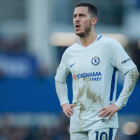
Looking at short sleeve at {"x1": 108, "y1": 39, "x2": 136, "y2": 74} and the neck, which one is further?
the neck

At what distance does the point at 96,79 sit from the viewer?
7.45 metres

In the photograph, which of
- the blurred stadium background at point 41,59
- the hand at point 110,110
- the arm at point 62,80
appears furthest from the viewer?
the blurred stadium background at point 41,59

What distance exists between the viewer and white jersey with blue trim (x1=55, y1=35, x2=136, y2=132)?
24.2ft

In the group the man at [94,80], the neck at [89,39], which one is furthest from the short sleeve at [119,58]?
the neck at [89,39]

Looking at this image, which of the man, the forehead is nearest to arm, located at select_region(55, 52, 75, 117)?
the man

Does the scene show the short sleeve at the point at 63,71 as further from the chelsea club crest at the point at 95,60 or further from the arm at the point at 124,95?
the arm at the point at 124,95

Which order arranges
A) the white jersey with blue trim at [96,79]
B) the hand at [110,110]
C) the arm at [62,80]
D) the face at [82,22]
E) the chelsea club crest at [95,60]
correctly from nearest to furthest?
1. the hand at [110,110]
2. the white jersey with blue trim at [96,79]
3. the chelsea club crest at [95,60]
4. the face at [82,22]
5. the arm at [62,80]

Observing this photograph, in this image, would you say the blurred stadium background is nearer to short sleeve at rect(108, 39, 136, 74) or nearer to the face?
the face

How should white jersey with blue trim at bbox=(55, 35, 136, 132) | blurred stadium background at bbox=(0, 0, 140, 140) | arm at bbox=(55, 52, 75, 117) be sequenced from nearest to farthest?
white jersey with blue trim at bbox=(55, 35, 136, 132) → arm at bbox=(55, 52, 75, 117) → blurred stadium background at bbox=(0, 0, 140, 140)

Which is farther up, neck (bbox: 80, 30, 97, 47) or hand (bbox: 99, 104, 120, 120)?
neck (bbox: 80, 30, 97, 47)

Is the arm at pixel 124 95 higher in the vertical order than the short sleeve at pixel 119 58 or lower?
lower

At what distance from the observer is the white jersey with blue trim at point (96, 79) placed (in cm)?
736

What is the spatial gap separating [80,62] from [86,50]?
0.60 ft

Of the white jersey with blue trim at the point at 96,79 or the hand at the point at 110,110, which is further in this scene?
the white jersey with blue trim at the point at 96,79
